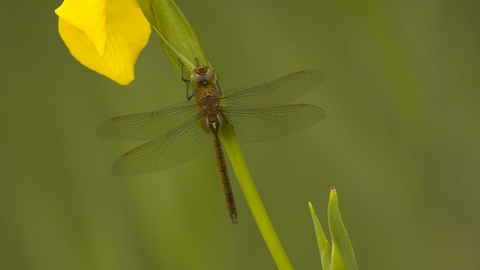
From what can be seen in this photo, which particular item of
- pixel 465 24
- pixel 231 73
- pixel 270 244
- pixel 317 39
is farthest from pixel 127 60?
pixel 465 24

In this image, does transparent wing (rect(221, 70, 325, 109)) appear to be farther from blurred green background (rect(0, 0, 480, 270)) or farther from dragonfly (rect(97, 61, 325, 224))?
blurred green background (rect(0, 0, 480, 270))

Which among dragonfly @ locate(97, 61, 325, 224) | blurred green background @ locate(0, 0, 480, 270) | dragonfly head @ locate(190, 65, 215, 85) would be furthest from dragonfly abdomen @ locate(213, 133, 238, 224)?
blurred green background @ locate(0, 0, 480, 270)

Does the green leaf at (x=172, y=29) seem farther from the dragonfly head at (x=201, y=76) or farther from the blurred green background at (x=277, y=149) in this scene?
the blurred green background at (x=277, y=149)

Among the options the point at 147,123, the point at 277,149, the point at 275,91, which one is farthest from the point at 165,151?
the point at 277,149

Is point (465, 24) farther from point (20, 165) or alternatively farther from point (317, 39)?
point (20, 165)

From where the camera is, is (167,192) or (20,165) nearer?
(167,192)

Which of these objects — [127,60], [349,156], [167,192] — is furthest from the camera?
Answer: [349,156]

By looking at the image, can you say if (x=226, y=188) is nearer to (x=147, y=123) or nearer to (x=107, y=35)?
(x=147, y=123)
